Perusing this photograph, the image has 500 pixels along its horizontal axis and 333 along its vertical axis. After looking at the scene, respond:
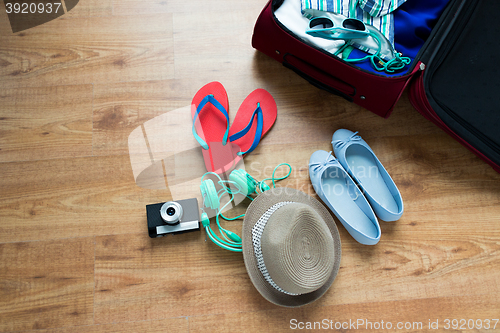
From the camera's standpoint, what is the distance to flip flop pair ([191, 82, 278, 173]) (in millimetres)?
1051

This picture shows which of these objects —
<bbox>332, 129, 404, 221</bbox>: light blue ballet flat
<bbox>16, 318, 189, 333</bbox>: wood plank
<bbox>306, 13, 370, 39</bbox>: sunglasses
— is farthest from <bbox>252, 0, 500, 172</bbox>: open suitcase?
<bbox>16, 318, 189, 333</bbox>: wood plank

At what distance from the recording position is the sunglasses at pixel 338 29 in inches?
37.6

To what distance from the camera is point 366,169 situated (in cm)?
109

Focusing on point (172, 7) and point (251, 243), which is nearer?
point (251, 243)

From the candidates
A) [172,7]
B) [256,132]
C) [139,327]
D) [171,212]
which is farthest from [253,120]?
[139,327]

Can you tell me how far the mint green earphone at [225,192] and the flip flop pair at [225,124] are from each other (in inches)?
2.6

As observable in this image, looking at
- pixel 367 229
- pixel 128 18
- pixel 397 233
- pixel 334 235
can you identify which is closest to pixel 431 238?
pixel 397 233

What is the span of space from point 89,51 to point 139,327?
0.94m

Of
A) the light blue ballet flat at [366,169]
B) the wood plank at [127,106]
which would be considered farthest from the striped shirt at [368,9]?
the wood plank at [127,106]

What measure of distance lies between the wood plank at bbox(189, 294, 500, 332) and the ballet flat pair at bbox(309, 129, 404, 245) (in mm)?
246

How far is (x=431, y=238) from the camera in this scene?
1059 mm

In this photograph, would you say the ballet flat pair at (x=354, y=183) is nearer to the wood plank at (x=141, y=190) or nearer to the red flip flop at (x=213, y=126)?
the wood plank at (x=141, y=190)

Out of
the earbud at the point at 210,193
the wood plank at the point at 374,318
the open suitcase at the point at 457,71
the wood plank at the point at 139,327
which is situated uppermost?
the open suitcase at the point at 457,71

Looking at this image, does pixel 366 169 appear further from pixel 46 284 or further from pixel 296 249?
pixel 46 284
